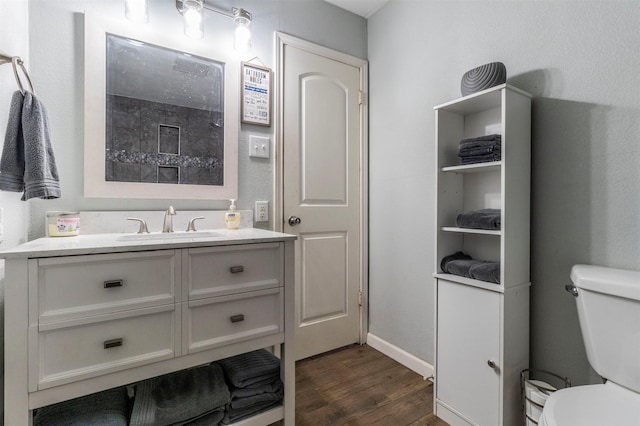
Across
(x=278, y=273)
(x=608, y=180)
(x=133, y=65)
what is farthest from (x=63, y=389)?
(x=608, y=180)

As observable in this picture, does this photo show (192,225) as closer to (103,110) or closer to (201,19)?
(103,110)

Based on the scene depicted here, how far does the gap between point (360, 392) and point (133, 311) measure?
1.29 metres

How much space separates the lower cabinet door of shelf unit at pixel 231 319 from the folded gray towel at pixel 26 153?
0.67 metres

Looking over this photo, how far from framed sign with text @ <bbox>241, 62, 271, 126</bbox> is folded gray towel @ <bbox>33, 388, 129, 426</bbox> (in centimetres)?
148

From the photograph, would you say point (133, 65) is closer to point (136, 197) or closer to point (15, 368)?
point (136, 197)

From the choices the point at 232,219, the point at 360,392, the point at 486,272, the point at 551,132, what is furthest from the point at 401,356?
the point at 551,132

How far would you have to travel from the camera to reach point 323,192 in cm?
216

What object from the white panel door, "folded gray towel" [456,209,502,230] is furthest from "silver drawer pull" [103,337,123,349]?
"folded gray towel" [456,209,502,230]

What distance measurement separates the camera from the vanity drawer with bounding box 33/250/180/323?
98 cm

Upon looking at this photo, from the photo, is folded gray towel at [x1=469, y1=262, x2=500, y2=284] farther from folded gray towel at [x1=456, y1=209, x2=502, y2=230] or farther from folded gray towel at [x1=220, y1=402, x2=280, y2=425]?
folded gray towel at [x1=220, y1=402, x2=280, y2=425]

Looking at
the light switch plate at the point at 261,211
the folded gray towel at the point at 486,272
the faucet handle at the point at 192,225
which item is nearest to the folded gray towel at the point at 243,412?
the faucet handle at the point at 192,225

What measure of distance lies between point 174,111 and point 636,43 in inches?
78.6

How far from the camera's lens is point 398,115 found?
2.09 meters

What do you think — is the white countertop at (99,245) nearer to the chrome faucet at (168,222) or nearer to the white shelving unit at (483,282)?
the chrome faucet at (168,222)
